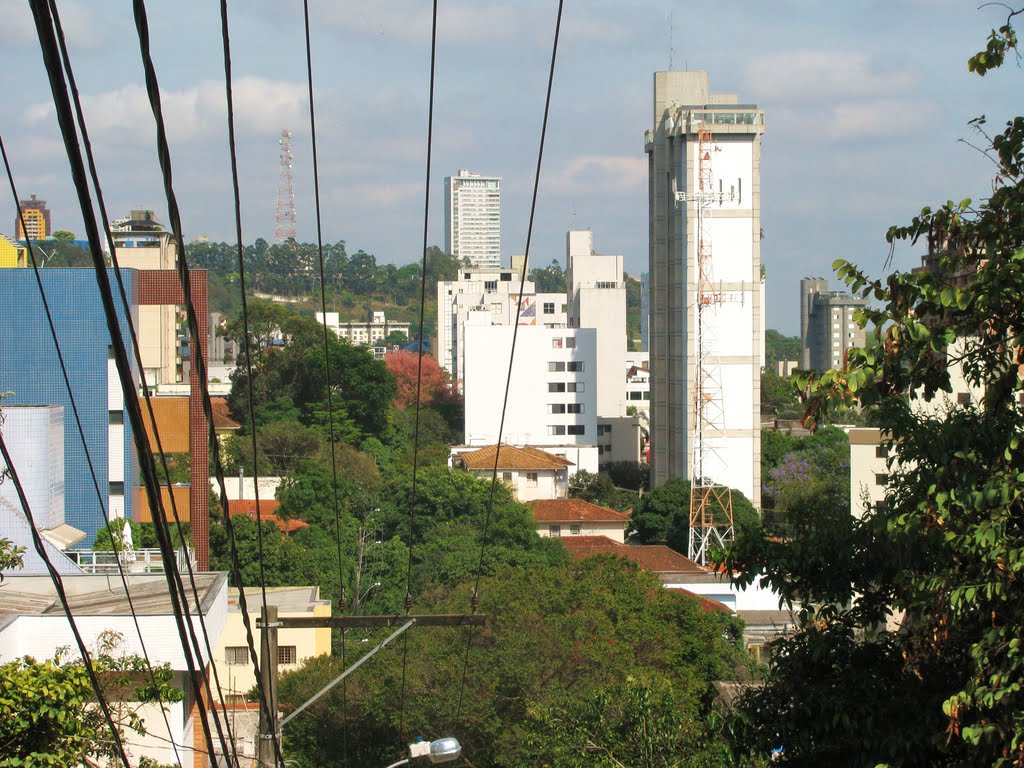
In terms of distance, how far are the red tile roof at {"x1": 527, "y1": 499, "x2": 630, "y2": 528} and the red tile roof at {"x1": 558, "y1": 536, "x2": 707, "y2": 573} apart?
2.92 m

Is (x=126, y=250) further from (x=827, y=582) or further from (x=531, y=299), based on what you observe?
(x=827, y=582)

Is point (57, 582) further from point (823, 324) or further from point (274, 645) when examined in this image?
point (823, 324)

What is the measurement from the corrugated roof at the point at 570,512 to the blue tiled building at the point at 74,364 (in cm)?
1666

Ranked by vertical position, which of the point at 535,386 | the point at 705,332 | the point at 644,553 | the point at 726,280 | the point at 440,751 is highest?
the point at 726,280

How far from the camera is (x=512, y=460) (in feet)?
142

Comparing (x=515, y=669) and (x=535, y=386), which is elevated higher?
(x=535, y=386)

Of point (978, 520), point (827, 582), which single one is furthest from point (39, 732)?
point (978, 520)

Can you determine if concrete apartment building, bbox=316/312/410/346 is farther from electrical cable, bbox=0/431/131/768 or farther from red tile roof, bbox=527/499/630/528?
electrical cable, bbox=0/431/131/768

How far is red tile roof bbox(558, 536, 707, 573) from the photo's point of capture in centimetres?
3022

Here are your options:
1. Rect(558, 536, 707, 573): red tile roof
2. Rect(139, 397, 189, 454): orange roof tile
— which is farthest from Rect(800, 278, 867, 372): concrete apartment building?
Rect(139, 397, 189, 454): orange roof tile

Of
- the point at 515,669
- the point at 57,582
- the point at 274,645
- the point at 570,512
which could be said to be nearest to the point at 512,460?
the point at 570,512

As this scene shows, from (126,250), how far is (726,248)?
70.4 feet

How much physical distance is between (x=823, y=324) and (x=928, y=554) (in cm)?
11017

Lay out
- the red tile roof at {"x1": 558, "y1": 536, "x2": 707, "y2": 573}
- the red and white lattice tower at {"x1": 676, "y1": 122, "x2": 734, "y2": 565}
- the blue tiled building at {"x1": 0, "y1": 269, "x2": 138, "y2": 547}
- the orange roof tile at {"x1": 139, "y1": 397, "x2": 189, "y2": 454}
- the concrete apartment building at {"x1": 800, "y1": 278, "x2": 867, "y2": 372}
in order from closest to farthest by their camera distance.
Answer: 1. the orange roof tile at {"x1": 139, "y1": 397, "x2": 189, "y2": 454}
2. the blue tiled building at {"x1": 0, "y1": 269, "x2": 138, "y2": 547}
3. the red tile roof at {"x1": 558, "y1": 536, "x2": 707, "y2": 573}
4. the red and white lattice tower at {"x1": 676, "y1": 122, "x2": 734, "y2": 565}
5. the concrete apartment building at {"x1": 800, "y1": 278, "x2": 867, "y2": 372}
